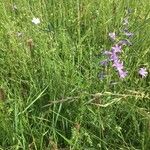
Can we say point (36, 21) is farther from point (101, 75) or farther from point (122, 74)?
point (122, 74)

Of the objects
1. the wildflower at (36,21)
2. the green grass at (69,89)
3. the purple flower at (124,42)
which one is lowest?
the green grass at (69,89)

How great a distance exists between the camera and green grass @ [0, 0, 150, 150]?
6.26ft

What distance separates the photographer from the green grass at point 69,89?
6.26ft

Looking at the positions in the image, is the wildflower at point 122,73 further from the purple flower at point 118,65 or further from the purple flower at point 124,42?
the purple flower at point 124,42

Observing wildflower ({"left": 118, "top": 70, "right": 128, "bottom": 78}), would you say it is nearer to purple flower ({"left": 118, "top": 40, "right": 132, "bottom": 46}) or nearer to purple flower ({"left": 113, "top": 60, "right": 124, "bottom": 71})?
purple flower ({"left": 113, "top": 60, "right": 124, "bottom": 71})

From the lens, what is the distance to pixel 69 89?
82.4 inches

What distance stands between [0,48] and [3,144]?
653mm

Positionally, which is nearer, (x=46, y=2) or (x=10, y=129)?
(x=10, y=129)

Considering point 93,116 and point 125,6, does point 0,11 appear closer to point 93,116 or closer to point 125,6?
point 125,6

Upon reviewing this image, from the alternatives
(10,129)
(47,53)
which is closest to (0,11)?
(47,53)

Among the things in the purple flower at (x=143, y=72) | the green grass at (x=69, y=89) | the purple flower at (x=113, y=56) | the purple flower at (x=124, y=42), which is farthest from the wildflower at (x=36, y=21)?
the purple flower at (x=143, y=72)

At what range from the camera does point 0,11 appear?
108 inches

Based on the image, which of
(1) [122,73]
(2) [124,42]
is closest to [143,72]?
(1) [122,73]

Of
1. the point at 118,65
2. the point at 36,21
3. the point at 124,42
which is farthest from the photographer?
the point at 36,21
